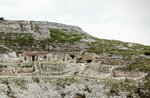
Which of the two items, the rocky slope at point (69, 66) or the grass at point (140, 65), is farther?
the grass at point (140, 65)

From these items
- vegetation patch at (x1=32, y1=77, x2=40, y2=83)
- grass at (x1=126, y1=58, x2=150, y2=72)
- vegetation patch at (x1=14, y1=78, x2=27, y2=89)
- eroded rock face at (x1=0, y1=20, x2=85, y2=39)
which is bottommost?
vegetation patch at (x1=14, y1=78, x2=27, y2=89)

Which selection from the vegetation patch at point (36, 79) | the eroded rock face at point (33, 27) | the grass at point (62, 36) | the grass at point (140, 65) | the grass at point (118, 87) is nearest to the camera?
the grass at point (118, 87)

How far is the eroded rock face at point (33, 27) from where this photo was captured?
135 metres

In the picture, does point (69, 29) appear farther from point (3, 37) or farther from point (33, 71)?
point (33, 71)

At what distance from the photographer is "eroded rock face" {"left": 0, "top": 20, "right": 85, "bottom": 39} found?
135 meters

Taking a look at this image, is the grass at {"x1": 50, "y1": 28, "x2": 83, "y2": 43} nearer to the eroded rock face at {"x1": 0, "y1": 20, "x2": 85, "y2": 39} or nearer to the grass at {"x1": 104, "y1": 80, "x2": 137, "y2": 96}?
the eroded rock face at {"x1": 0, "y1": 20, "x2": 85, "y2": 39}

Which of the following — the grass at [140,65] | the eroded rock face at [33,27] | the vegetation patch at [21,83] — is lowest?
the vegetation patch at [21,83]

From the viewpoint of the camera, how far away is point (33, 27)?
14000 cm

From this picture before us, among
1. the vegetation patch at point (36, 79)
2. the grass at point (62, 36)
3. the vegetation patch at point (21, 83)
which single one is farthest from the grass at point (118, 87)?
the grass at point (62, 36)

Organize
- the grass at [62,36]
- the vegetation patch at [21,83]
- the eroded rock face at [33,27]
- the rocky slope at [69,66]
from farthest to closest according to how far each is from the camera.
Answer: the eroded rock face at [33,27]
the grass at [62,36]
the rocky slope at [69,66]
the vegetation patch at [21,83]

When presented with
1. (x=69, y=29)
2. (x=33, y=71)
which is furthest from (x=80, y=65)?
(x=69, y=29)

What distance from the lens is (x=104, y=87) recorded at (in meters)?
88.3

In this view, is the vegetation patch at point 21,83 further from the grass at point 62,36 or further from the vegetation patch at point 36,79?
the grass at point 62,36

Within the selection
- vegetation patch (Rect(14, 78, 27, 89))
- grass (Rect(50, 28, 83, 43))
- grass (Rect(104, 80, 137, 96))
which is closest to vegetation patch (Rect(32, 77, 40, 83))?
vegetation patch (Rect(14, 78, 27, 89))
